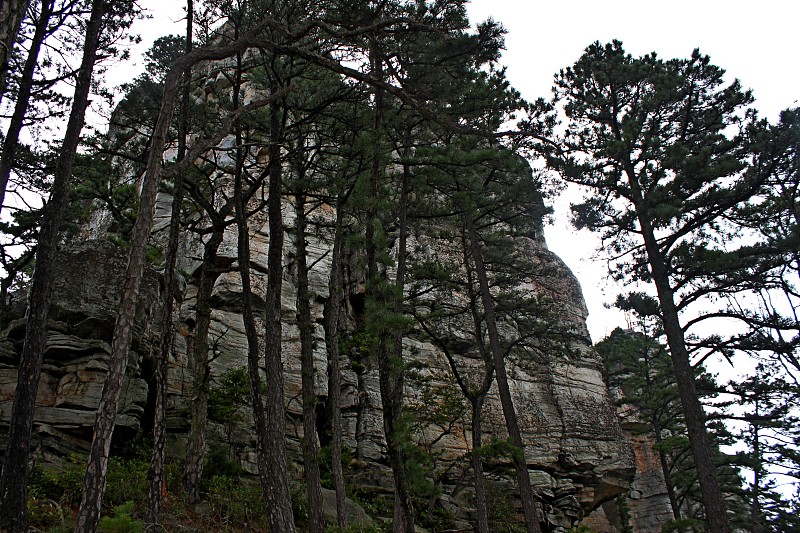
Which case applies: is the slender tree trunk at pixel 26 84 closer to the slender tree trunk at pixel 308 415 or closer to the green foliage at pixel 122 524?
the slender tree trunk at pixel 308 415

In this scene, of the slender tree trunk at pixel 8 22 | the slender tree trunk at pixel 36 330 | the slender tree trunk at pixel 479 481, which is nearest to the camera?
the slender tree trunk at pixel 8 22

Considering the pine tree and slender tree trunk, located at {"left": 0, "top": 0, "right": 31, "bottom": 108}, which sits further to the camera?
the pine tree

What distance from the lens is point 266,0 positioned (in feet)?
37.8

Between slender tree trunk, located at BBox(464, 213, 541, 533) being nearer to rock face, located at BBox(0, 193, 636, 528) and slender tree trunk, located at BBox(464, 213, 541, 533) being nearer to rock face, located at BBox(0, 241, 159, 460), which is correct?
rock face, located at BBox(0, 193, 636, 528)

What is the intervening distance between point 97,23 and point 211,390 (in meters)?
8.99

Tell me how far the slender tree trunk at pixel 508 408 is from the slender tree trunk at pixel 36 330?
925 cm

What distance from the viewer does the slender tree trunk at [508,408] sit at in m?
12.6

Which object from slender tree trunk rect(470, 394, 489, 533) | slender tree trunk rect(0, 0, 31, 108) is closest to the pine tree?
slender tree trunk rect(470, 394, 489, 533)

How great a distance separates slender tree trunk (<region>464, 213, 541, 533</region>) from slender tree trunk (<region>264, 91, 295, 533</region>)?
230 inches

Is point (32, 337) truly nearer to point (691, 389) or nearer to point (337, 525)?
point (337, 525)

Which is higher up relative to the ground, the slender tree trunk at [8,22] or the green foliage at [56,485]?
the slender tree trunk at [8,22]

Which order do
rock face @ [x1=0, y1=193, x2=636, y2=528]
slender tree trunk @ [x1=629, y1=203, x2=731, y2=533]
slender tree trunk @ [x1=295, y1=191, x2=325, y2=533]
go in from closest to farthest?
slender tree trunk @ [x1=295, y1=191, x2=325, y2=533], slender tree trunk @ [x1=629, y1=203, x2=731, y2=533], rock face @ [x1=0, y1=193, x2=636, y2=528]

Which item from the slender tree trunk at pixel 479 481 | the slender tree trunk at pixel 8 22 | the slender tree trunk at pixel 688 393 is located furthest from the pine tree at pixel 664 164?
the slender tree trunk at pixel 8 22

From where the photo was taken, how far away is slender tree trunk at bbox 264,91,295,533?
27.2 feet
